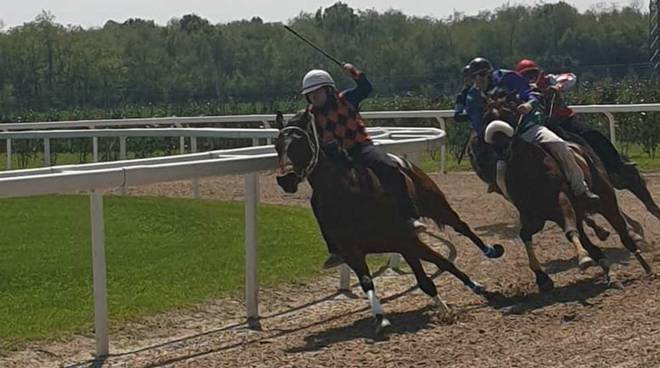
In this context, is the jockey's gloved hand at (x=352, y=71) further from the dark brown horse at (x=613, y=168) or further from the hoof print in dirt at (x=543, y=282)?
the dark brown horse at (x=613, y=168)

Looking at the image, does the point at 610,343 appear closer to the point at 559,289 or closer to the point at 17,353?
the point at 559,289

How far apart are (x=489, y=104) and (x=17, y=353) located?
4.03 m

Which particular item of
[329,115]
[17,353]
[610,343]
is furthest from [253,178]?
[610,343]

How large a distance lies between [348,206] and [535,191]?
173 centimetres

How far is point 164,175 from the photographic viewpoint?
6980mm

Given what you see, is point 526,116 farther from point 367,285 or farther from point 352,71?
point 367,285

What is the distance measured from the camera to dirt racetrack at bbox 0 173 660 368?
19.7ft

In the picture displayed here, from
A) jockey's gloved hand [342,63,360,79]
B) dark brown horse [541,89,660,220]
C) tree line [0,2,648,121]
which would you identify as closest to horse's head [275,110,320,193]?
jockey's gloved hand [342,63,360,79]

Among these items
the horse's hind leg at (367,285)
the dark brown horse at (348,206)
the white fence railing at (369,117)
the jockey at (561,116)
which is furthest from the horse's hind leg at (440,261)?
the white fence railing at (369,117)

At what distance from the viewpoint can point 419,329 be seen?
6852mm

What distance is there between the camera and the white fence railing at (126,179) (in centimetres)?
629

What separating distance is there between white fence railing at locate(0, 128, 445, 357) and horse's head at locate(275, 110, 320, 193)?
429 mm

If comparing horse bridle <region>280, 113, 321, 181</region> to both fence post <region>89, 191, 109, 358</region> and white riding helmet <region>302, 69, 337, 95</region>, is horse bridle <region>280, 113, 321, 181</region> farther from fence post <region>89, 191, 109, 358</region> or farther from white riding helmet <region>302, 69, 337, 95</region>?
fence post <region>89, 191, 109, 358</region>

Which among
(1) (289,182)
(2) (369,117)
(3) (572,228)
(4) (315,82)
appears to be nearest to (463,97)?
(3) (572,228)
